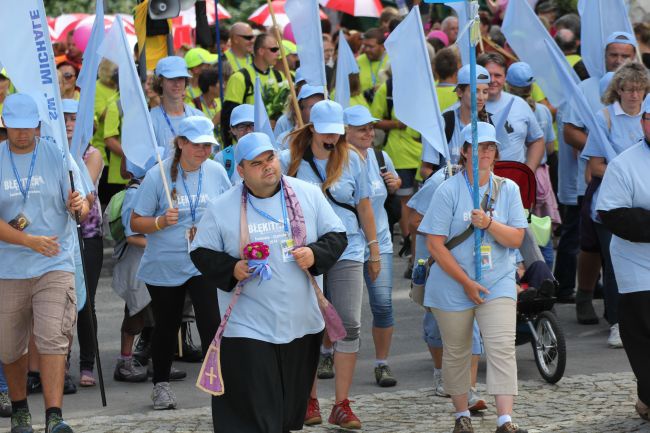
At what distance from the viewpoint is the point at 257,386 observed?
7098 millimetres

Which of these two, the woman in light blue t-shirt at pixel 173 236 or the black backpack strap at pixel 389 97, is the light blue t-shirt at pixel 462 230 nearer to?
the woman in light blue t-shirt at pixel 173 236

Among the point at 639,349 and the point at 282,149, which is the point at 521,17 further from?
the point at 639,349

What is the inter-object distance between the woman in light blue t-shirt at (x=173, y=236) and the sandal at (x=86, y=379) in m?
0.96

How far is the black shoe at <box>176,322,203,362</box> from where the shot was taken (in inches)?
420

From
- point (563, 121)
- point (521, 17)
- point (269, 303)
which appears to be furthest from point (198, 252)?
point (563, 121)

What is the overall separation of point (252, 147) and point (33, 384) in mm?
3552

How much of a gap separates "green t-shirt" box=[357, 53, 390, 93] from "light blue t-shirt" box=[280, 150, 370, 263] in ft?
22.6

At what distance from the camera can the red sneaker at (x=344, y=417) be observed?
8547 mm

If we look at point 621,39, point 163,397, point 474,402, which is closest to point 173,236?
point 163,397

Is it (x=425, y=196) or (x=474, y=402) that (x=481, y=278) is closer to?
(x=474, y=402)

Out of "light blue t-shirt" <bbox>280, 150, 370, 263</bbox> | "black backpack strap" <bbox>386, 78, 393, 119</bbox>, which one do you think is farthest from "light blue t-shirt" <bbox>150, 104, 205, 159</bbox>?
"black backpack strap" <bbox>386, 78, 393, 119</bbox>

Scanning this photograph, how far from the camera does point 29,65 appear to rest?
29.1ft

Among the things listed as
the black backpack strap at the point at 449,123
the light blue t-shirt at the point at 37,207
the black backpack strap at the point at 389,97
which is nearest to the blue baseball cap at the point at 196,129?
the light blue t-shirt at the point at 37,207

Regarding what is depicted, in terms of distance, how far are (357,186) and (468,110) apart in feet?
4.74
